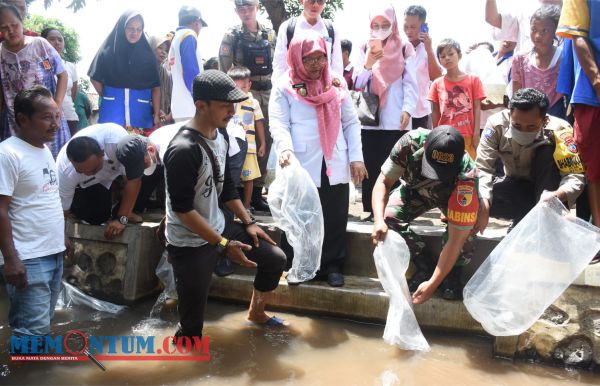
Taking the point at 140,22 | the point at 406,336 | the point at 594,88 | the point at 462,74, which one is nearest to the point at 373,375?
the point at 406,336

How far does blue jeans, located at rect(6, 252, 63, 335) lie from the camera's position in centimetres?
279

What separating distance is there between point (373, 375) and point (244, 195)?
7.30 feet

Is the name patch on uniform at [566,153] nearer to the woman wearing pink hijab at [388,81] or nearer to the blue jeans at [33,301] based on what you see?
the woman wearing pink hijab at [388,81]

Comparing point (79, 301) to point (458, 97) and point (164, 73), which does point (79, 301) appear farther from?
point (458, 97)

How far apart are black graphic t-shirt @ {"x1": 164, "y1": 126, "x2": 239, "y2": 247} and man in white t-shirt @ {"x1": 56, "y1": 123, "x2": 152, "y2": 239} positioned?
2.79 ft

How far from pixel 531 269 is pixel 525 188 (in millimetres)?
890

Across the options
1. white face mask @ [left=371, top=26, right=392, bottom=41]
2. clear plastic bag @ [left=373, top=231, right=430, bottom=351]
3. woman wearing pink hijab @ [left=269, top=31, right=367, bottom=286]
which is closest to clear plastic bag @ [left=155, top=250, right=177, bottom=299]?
woman wearing pink hijab @ [left=269, top=31, right=367, bottom=286]

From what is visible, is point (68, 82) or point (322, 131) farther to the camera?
point (68, 82)

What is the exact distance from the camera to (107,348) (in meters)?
3.06

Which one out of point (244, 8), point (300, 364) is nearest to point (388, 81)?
point (244, 8)

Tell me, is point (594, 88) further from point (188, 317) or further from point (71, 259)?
point (71, 259)

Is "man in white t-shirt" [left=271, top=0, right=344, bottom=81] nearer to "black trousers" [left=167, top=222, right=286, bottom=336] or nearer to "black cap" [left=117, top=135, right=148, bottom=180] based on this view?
"black cap" [left=117, top=135, right=148, bottom=180]

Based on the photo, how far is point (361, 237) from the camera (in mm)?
3812

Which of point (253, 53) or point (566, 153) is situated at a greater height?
point (253, 53)
